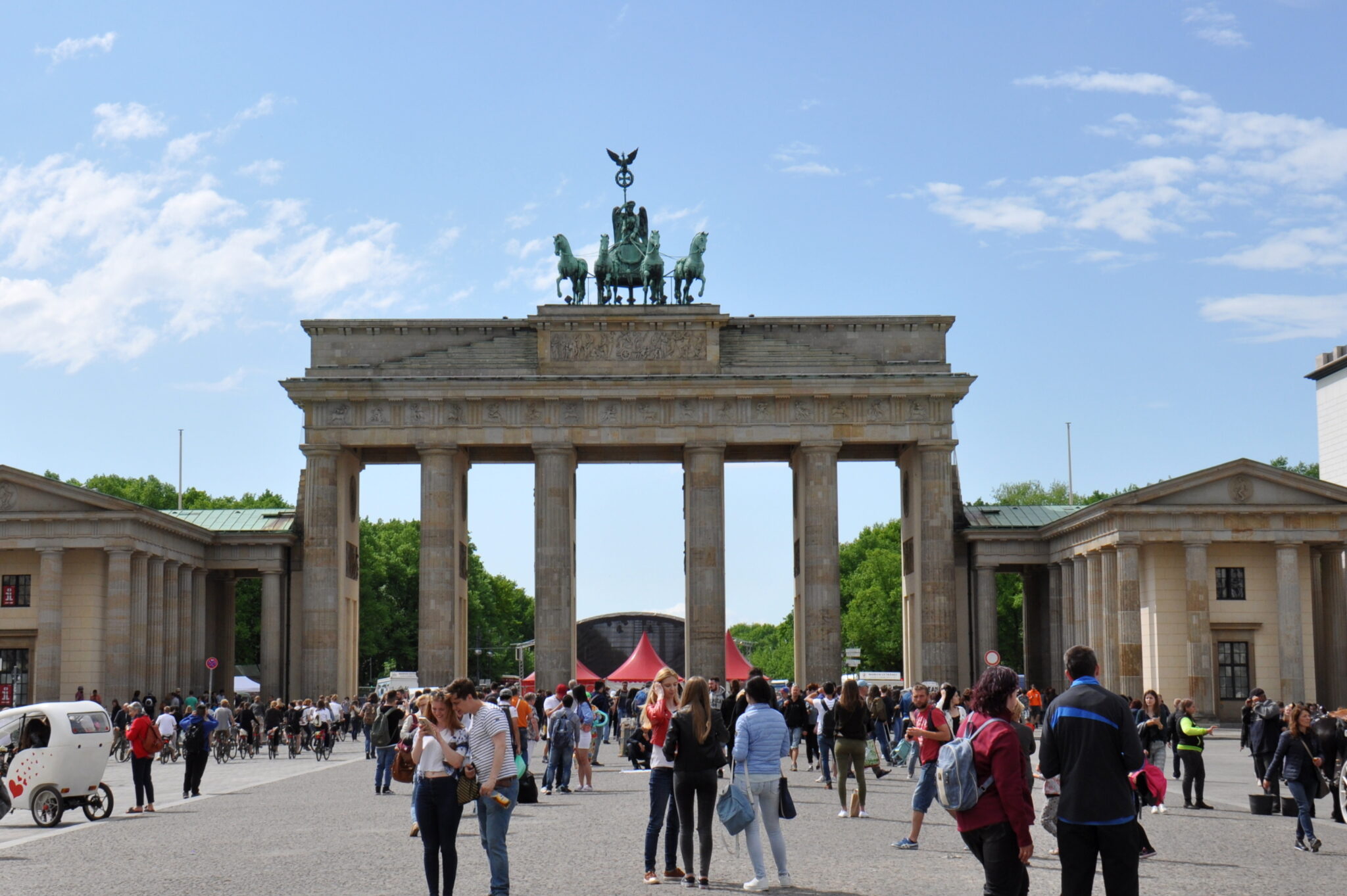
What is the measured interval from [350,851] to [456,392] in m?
44.6

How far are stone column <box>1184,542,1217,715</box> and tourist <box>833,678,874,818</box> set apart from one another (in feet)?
106

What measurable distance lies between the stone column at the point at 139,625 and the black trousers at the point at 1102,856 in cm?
4919

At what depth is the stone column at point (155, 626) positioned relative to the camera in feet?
186

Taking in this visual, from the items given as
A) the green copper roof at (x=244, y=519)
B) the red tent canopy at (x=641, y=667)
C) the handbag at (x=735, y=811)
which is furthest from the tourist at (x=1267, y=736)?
the green copper roof at (x=244, y=519)

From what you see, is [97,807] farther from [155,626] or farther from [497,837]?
[155,626]

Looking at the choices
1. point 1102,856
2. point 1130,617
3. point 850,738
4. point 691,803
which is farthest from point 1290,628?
point 1102,856

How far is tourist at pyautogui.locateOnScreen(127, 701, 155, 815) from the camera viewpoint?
2514 centimetres

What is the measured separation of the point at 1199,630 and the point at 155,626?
3595 centimetres

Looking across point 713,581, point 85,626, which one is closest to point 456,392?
point 713,581

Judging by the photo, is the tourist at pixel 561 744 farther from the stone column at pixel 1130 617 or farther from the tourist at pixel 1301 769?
the stone column at pixel 1130 617

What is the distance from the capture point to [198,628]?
64.4 m

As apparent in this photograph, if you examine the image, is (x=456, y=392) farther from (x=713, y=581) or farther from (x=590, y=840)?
(x=590, y=840)

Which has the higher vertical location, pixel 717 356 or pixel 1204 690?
pixel 717 356

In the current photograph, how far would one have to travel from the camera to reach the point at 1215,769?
3469cm
